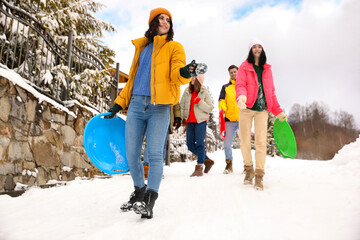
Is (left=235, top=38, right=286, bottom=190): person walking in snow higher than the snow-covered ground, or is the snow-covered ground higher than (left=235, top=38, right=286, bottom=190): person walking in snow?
(left=235, top=38, right=286, bottom=190): person walking in snow

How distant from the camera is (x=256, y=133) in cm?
376

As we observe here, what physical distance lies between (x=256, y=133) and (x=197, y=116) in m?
1.84

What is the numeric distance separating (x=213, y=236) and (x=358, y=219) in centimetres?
119

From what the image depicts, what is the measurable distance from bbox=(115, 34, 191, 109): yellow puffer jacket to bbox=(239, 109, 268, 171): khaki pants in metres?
1.65

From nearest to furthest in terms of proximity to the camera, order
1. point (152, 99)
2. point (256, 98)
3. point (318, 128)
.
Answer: point (152, 99)
point (256, 98)
point (318, 128)

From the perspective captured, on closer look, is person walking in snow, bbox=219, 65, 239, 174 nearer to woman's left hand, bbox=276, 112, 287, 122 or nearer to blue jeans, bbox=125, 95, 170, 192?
woman's left hand, bbox=276, 112, 287, 122

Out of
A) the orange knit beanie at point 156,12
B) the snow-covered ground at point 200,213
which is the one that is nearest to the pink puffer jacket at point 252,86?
the snow-covered ground at point 200,213

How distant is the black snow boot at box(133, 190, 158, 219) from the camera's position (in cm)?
210

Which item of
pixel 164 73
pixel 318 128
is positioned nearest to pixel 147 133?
pixel 164 73

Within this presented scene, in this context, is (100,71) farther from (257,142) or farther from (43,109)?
(257,142)

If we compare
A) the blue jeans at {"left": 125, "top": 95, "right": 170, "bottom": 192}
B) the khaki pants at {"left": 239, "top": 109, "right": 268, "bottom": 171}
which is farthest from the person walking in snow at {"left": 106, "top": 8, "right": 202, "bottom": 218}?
the khaki pants at {"left": 239, "top": 109, "right": 268, "bottom": 171}

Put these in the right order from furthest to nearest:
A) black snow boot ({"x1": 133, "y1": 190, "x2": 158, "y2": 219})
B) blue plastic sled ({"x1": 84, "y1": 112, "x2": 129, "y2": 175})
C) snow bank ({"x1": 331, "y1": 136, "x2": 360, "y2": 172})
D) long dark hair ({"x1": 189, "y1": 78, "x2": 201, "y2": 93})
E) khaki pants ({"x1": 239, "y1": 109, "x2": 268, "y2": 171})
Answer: long dark hair ({"x1": 189, "y1": 78, "x2": 201, "y2": 93})
snow bank ({"x1": 331, "y1": 136, "x2": 360, "y2": 172})
khaki pants ({"x1": 239, "y1": 109, "x2": 268, "y2": 171})
blue plastic sled ({"x1": 84, "y1": 112, "x2": 129, "y2": 175})
black snow boot ({"x1": 133, "y1": 190, "x2": 158, "y2": 219})

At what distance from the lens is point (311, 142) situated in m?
42.5

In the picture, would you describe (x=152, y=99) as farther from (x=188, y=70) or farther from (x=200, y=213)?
(x=200, y=213)
